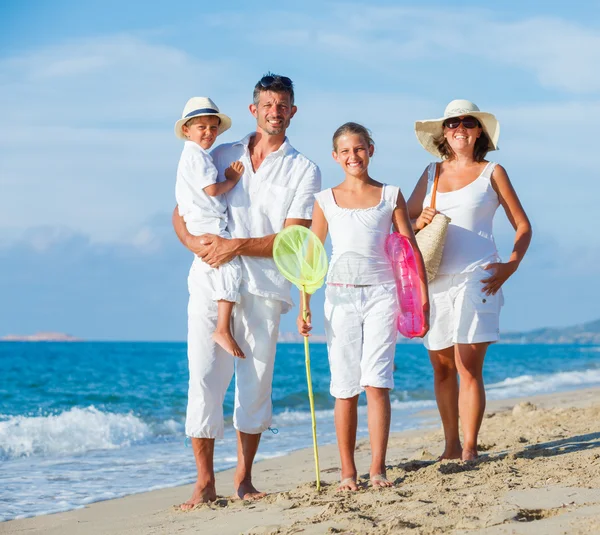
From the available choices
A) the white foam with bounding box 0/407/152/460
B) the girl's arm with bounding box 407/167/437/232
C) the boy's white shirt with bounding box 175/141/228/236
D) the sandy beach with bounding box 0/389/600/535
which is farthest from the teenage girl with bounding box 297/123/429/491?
the white foam with bounding box 0/407/152/460

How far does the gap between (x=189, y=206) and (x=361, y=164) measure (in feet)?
3.20

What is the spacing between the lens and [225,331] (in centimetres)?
447

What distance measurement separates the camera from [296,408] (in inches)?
621

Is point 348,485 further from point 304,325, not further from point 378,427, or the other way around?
point 304,325

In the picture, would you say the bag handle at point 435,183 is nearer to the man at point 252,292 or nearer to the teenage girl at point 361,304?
the teenage girl at point 361,304

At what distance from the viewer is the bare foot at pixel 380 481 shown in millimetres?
4305

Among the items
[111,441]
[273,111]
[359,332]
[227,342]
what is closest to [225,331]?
[227,342]

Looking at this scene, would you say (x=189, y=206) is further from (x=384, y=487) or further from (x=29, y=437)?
(x=29, y=437)

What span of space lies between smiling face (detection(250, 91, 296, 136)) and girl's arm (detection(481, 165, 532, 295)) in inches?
52.5

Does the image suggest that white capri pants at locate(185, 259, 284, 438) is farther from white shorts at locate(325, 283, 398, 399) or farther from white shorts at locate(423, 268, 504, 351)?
white shorts at locate(423, 268, 504, 351)

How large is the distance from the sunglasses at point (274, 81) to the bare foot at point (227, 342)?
1.38m

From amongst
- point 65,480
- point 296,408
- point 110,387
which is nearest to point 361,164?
point 65,480

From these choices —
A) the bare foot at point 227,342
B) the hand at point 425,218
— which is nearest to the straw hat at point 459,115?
the hand at point 425,218

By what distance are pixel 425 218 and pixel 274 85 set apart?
119 cm
